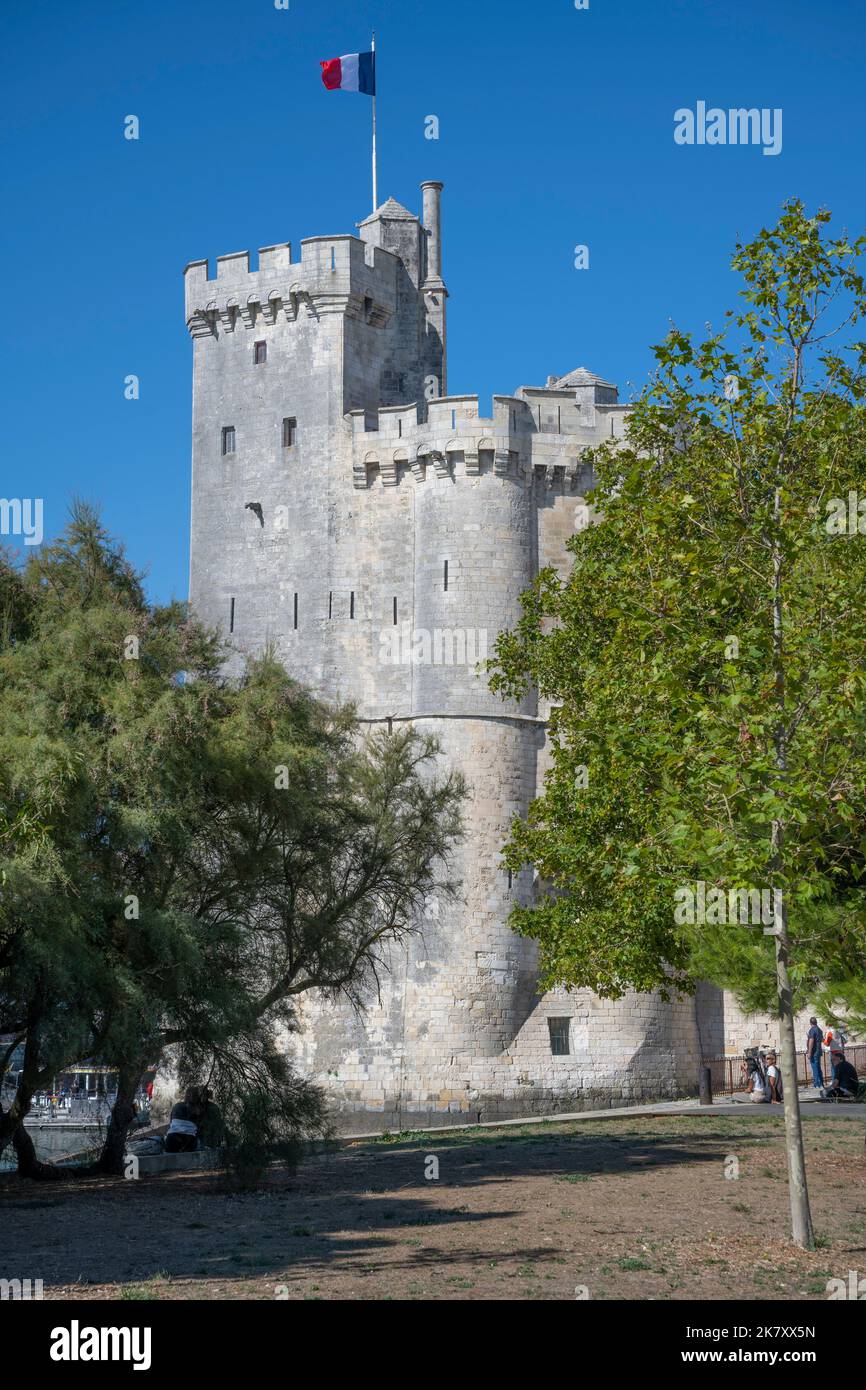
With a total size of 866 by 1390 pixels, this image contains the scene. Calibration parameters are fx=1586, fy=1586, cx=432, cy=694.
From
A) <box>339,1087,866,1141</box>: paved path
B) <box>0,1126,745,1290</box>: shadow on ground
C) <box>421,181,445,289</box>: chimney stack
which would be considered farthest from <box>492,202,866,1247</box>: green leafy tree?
<box>421,181,445,289</box>: chimney stack

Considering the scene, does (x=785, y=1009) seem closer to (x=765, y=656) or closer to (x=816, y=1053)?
(x=765, y=656)

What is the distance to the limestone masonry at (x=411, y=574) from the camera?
111 ft

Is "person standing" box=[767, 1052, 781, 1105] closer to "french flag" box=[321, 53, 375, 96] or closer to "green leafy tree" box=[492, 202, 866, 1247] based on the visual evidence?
"green leafy tree" box=[492, 202, 866, 1247]

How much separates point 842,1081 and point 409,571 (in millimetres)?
15001

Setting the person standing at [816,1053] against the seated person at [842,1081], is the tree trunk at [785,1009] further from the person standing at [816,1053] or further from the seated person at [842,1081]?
the person standing at [816,1053]

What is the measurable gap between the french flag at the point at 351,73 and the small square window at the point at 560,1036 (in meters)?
23.0

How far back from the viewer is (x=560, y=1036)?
3428cm

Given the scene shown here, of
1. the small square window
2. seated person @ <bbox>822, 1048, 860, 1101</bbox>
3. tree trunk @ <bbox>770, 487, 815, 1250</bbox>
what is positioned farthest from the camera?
the small square window

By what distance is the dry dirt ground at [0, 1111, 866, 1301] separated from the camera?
36.8ft

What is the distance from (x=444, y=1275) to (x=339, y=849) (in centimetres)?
1037

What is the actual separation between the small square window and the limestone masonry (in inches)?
1.9

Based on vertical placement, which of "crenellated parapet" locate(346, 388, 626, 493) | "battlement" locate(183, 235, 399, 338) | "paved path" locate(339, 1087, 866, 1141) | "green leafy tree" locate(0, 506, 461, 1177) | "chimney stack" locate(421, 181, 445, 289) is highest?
"chimney stack" locate(421, 181, 445, 289)

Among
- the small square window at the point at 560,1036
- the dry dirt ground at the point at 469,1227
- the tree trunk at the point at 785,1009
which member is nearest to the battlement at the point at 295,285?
the small square window at the point at 560,1036

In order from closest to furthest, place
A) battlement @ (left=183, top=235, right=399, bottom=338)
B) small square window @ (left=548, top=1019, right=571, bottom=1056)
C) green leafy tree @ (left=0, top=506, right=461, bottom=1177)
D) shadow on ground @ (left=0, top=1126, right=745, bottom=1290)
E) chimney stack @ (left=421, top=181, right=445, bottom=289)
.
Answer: shadow on ground @ (left=0, top=1126, right=745, bottom=1290), green leafy tree @ (left=0, top=506, right=461, bottom=1177), small square window @ (left=548, top=1019, right=571, bottom=1056), battlement @ (left=183, top=235, right=399, bottom=338), chimney stack @ (left=421, top=181, right=445, bottom=289)
